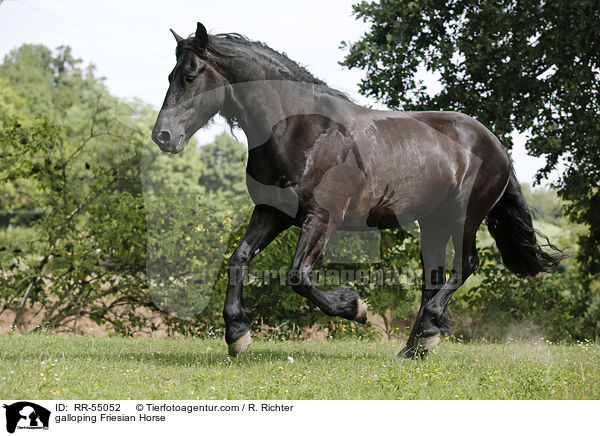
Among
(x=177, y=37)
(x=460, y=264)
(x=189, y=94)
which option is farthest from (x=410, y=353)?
(x=177, y=37)

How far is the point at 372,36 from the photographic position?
8.73 m

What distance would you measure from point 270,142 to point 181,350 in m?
2.90

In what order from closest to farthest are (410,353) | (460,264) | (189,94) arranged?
1. (189,94)
2. (410,353)
3. (460,264)

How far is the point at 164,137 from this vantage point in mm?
4484

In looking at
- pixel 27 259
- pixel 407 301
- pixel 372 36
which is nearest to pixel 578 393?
pixel 407 301

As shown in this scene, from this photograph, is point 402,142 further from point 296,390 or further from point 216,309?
point 216,309

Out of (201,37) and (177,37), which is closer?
(201,37)

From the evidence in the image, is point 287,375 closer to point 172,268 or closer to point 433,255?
point 433,255

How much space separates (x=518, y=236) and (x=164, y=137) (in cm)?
400

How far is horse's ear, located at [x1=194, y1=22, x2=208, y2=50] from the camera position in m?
4.57

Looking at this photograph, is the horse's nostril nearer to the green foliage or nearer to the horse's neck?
the horse's neck
